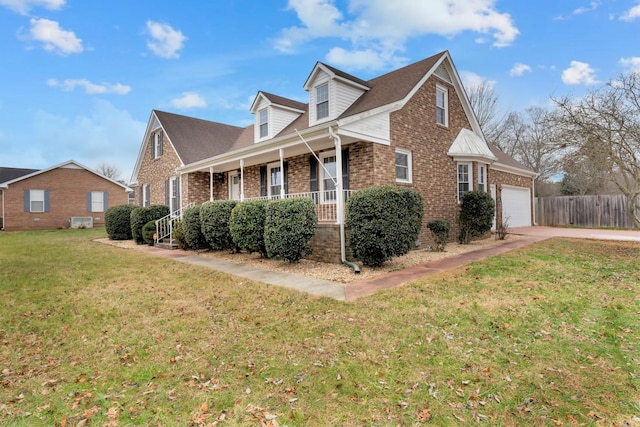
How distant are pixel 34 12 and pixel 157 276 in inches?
377

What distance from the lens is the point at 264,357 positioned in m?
3.79

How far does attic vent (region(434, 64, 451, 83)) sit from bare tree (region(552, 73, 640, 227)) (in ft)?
18.5

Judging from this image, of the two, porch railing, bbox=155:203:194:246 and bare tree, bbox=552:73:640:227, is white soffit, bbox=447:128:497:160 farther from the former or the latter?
porch railing, bbox=155:203:194:246

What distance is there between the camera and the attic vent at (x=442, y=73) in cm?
1294

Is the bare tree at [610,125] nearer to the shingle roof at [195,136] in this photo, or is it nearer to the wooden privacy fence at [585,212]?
the wooden privacy fence at [585,212]

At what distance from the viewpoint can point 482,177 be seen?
14.8 m

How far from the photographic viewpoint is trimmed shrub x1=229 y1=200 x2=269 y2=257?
368 inches

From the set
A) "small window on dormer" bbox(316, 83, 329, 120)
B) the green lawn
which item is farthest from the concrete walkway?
"small window on dormer" bbox(316, 83, 329, 120)

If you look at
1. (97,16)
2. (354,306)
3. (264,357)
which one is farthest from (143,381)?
(97,16)

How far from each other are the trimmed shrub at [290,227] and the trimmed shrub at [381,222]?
107 centimetres

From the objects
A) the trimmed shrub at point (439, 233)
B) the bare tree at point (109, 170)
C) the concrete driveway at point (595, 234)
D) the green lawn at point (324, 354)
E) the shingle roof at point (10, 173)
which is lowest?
the green lawn at point (324, 354)

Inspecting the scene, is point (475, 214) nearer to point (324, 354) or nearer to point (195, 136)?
point (324, 354)

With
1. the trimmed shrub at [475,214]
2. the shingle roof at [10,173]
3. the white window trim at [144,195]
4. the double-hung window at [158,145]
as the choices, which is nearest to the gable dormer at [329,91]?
the trimmed shrub at [475,214]

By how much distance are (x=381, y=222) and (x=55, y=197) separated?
27384mm
